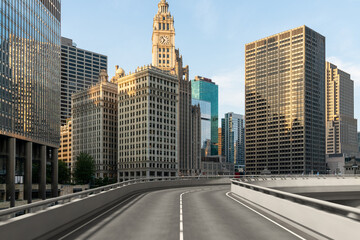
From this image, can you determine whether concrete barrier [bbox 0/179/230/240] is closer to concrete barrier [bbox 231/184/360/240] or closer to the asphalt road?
the asphalt road

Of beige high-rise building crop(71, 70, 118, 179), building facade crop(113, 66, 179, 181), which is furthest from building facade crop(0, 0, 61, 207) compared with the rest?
beige high-rise building crop(71, 70, 118, 179)

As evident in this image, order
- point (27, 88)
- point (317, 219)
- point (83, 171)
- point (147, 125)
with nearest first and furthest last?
1. point (317, 219)
2. point (27, 88)
3. point (83, 171)
4. point (147, 125)

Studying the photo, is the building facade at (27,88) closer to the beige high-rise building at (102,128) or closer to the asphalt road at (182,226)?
the asphalt road at (182,226)

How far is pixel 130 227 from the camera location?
16.4 meters

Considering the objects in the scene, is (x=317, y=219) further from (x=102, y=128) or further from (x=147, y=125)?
(x=102, y=128)

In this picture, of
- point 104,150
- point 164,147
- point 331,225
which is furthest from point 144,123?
point 331,225

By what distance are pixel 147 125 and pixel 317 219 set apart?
15325 cm

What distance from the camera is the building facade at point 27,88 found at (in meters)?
62.9

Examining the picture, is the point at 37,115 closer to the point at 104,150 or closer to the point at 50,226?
the point at 50,226

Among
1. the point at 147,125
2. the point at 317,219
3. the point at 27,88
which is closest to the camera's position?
the point at 317,219

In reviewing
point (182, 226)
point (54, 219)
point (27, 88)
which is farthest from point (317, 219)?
point (27, 88)

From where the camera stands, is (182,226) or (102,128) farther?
(102,128)

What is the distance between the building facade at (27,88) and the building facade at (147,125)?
3139 inches

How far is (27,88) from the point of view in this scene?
70.7m
